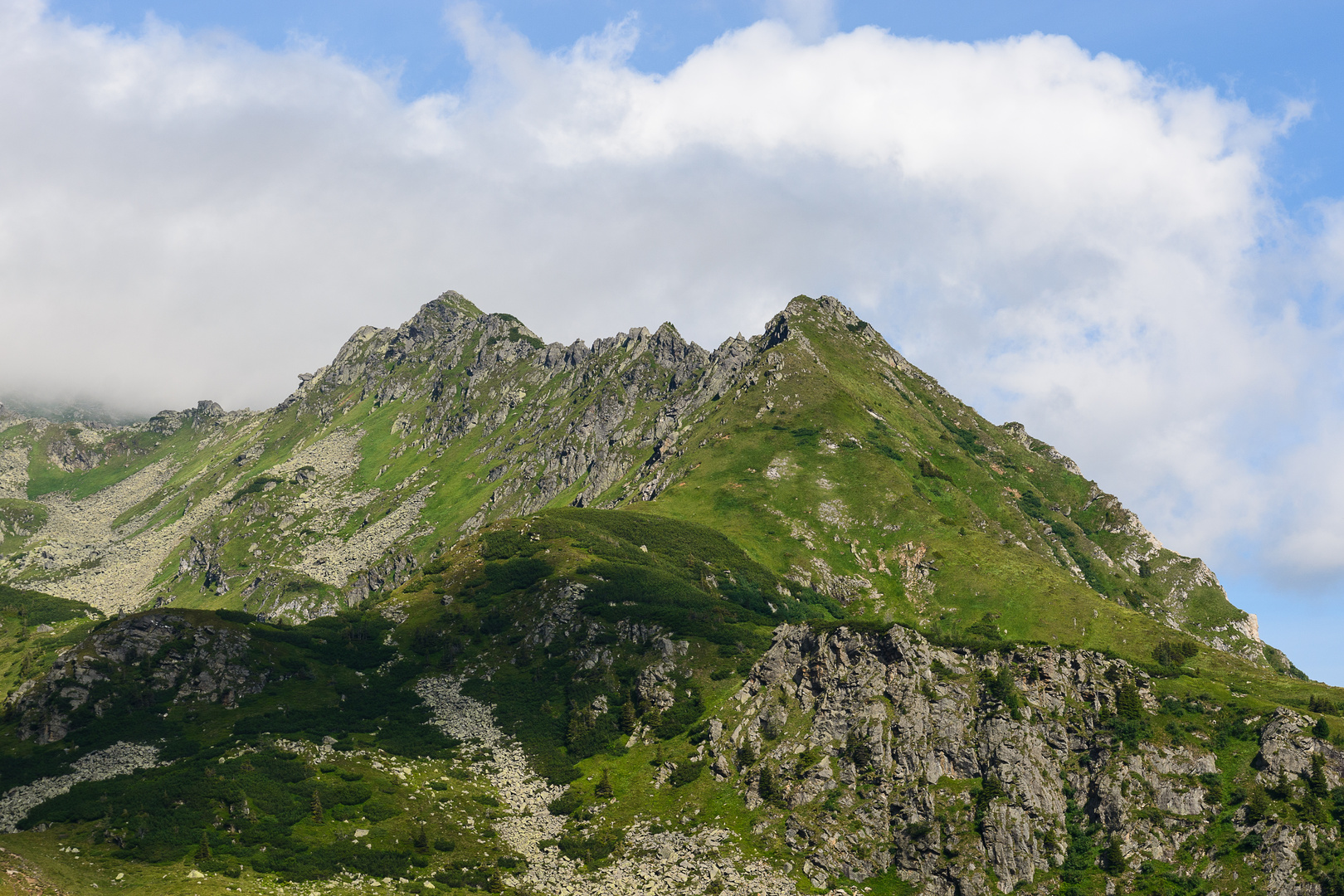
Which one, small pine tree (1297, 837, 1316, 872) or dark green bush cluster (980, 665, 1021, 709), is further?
dark green bush cluster (980, 665, 1021, 709)

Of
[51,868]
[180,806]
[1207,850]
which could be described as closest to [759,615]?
[1207,850]

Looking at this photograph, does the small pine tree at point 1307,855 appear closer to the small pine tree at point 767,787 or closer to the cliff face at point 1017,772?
the cliff face at point 1017,772

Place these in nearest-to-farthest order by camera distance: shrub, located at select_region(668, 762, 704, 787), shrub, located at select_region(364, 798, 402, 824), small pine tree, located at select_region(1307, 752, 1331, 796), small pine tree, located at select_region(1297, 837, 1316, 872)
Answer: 1. small pine tree, located at select_region(1297, 837, 1316, 872)
2. small pine tree, located at select_region(1307, 752, 1331, 796)
3. shrub, located at select_region(364, 798, 402, 824)
4. shrub, located at select_region(668, 762, 704, 787)

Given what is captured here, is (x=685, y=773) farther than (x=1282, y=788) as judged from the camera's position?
Yes

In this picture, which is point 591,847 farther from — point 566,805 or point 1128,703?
point 1128,703

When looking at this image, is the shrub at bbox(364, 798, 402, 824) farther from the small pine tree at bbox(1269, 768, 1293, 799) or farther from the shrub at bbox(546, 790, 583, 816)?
the small pine tree at bbox(1269, 768, 1293, 799)

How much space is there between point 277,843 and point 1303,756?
118 m

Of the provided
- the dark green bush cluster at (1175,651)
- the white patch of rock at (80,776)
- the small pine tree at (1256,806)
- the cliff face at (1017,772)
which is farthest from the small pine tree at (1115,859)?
the white patch of rock at (80,776)

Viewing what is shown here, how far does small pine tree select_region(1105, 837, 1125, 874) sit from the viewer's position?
9275cm

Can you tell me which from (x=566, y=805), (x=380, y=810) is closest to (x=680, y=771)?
(x=566, y=805)

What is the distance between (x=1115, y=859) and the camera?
307 ft

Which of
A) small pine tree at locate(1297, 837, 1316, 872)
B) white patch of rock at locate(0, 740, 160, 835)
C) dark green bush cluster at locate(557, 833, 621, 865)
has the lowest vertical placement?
white patch of rock at locate(0, 740, 160, 835)

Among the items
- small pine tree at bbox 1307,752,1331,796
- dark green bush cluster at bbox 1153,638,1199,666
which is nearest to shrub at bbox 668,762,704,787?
small pine tree at bbox 1307,752,1331,796

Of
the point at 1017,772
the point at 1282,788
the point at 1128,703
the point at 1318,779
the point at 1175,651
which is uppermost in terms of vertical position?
the point at 1175,651
